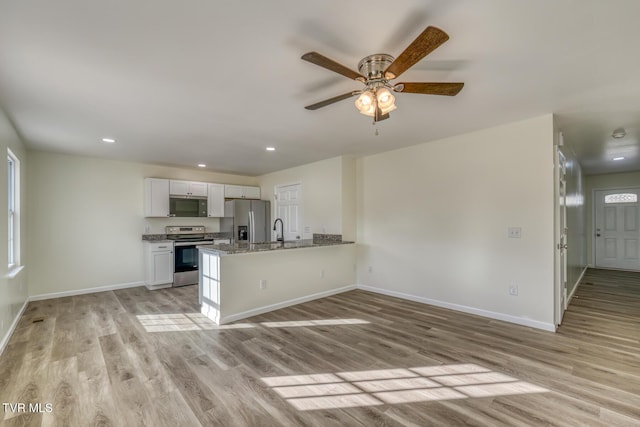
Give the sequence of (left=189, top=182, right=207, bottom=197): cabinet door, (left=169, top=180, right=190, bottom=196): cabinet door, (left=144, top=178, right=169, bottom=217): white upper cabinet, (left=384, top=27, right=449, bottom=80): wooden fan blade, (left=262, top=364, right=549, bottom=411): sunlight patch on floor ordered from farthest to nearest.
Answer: (left=189, top=182, right=207, bottom=197): cabinet door, (left=169, top=180, right=190, bottom=196): cabinet door, (left=144, top=178, right=169, bottom=217): white upper cabinet, (left=262, top=364, right=549, bottom=411): sunlight patch on floor, (left=384, top=27, right=449, bottom=80): wooden fan blade

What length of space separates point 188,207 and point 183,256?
3.47 ft

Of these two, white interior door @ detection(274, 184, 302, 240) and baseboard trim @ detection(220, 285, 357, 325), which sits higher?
white interior door @ detection(274, 184, 302, 240)

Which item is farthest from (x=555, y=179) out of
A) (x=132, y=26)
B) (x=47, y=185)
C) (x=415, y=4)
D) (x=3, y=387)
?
(x=47, y=185)

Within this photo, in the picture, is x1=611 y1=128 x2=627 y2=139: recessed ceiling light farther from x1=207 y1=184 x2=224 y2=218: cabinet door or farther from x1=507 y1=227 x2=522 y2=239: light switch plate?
x1=207 y1=184 x2=224 y2=218: cabinet door

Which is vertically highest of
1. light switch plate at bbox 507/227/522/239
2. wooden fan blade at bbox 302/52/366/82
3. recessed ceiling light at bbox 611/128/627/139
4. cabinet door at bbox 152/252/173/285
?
recessed ceiling light at bbox 611/128/627/139

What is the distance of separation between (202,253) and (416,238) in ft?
10.4

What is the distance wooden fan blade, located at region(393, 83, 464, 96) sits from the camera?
1.93 meters

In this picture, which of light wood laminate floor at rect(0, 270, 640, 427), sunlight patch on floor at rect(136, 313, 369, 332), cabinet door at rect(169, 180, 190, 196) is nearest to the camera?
light wood laminate floor at rect(0, 270, 640, 427)

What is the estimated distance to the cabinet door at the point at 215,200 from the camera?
20.5 ft

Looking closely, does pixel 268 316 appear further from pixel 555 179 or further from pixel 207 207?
pixel 555 179

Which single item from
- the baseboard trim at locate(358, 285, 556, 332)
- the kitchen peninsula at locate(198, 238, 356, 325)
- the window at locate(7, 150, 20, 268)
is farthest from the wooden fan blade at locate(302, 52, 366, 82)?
the window at locate(7, 150, 20, 268)

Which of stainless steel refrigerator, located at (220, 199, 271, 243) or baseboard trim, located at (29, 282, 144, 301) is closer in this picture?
baseboard trim, located at (29, 282, 144, 301)

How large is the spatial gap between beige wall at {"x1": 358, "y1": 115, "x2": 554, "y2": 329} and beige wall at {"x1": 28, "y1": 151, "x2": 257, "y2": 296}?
439 cm

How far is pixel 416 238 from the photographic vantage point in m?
4.36
